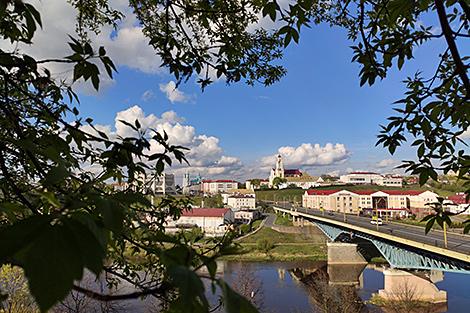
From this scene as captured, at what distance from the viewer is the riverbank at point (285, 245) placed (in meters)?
31.3

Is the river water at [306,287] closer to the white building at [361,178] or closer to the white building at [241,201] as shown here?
the white building at [241,201]

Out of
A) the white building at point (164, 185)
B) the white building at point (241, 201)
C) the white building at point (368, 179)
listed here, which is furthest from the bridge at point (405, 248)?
the white building at point (368, 179)

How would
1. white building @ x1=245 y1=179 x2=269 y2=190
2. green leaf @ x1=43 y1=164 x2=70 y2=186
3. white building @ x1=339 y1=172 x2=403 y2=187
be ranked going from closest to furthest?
green leaf @ x1=43 y1=164 x2=70 y2=186 < white building @ x1=339 y1=172 x2=403 y2=187 < white building @ x1=245 y1=179 x2=269 y2=190

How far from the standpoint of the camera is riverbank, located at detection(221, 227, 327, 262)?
31312mm

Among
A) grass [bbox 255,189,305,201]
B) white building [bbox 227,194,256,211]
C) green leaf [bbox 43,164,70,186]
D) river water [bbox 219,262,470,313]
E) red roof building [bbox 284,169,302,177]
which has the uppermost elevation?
red roof building [bbox 284,169,302,177]

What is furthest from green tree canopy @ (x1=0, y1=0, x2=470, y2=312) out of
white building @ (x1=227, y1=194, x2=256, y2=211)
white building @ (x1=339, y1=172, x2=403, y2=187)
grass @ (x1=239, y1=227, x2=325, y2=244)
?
white building @ (x1=339, y1=172, x2=403, y2=187)

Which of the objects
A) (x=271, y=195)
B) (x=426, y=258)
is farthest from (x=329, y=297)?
(x=271, y=195)

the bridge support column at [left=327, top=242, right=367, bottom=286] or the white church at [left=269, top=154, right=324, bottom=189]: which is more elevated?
the white church at [left=269, top=154, right=324, bottom=189]

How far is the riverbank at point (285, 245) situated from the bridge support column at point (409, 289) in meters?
9.53

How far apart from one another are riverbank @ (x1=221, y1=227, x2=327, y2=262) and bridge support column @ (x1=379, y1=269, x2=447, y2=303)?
31.3 feet

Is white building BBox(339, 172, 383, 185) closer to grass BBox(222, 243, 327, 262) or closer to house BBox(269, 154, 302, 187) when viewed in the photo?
house BBox(269, 154, 302, 187)

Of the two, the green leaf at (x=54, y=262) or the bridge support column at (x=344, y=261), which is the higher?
the green leaf at (x=54, y=262)

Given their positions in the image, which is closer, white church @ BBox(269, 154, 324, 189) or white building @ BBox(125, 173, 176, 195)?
white building @ BBox(125, 173, 176, 195)

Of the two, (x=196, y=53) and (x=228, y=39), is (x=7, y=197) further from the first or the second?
(x=228, y=39)
